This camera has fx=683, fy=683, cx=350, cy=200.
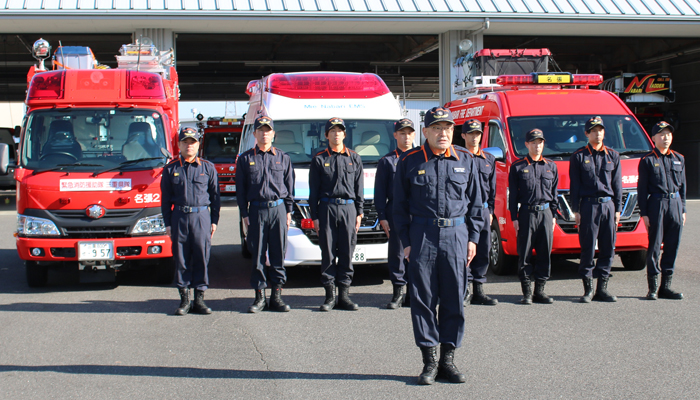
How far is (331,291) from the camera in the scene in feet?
23.0

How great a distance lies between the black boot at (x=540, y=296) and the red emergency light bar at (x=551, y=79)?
13.6 ft

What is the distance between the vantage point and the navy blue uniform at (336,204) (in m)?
6.93

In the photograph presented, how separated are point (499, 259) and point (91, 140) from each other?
5.20 m

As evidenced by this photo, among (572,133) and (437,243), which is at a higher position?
(572,133)

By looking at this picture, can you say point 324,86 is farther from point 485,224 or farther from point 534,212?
point 534,212

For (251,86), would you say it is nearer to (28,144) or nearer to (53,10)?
(28,144)

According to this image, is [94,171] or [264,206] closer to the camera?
[264,206]

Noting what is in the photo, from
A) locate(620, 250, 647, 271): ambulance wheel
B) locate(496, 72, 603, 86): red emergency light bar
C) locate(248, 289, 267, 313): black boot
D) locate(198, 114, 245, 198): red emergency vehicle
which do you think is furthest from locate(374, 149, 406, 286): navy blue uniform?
locate(198, 114, 245, 198): red emergency vehicle

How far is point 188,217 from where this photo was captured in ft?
22.3

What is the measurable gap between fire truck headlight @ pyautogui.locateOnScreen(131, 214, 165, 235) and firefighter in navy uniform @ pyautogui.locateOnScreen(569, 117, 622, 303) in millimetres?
4541

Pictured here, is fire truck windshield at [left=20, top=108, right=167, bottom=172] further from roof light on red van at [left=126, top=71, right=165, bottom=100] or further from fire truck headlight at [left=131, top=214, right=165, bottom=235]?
fire truck headlight at [left=131, top=214, right=165, bottom=235]

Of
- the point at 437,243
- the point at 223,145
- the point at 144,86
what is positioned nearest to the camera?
the point at 437,243

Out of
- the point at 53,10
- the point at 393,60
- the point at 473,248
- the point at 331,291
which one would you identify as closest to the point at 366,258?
the point at 331,291

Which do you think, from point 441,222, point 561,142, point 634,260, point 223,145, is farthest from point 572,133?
point 223,145
